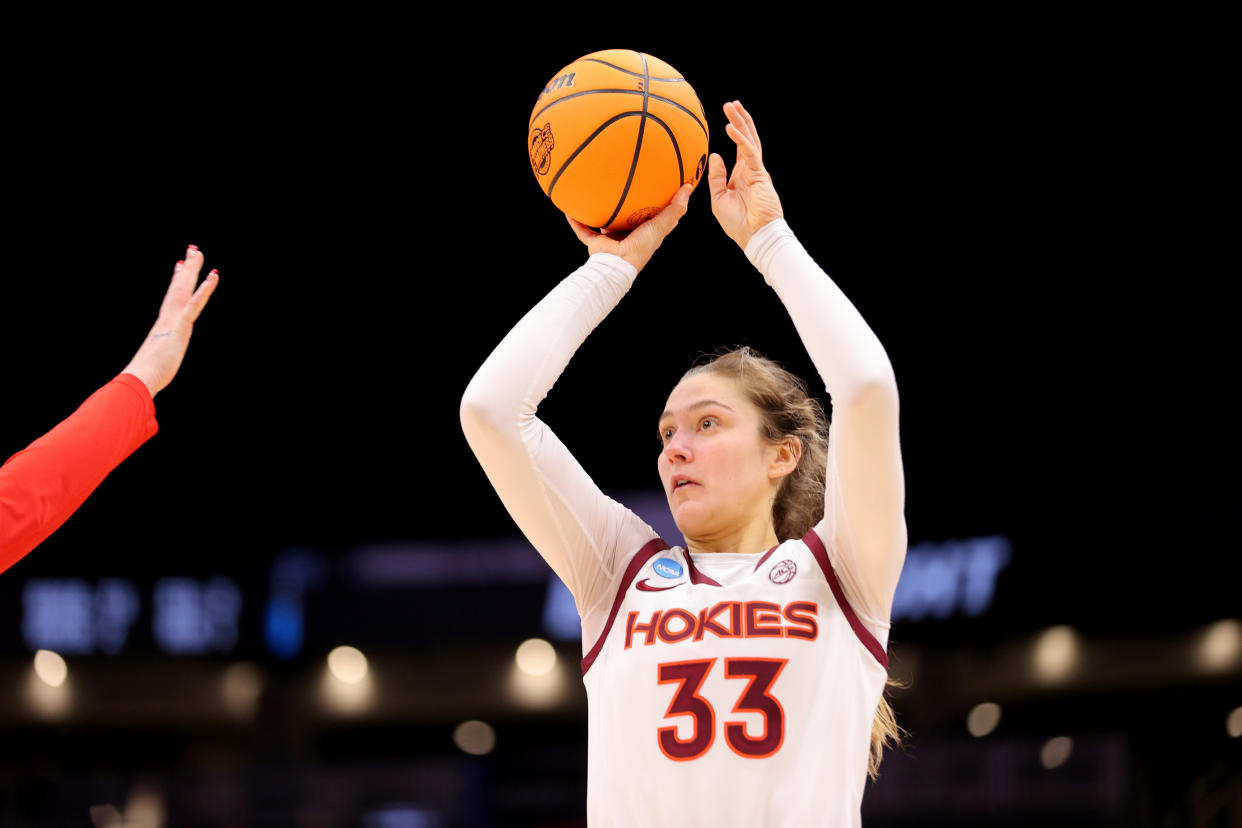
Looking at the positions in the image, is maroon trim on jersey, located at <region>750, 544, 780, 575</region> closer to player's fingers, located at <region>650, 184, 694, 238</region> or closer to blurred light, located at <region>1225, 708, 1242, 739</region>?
player's fingers, located at <region>650, 184, 694, 238</region>

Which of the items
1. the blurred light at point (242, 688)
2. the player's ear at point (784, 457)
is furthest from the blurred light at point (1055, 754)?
the blurred light at point (242, 688)

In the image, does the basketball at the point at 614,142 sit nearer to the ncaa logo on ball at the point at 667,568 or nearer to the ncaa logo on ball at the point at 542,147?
the ncaa logo on ball at the point at 542,147

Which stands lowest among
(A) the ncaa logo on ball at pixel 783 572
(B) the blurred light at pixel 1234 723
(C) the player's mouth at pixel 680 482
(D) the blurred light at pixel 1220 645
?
(A) the ncaa logo on ball at pixel 783 572

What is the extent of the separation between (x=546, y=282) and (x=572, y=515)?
9320 mm

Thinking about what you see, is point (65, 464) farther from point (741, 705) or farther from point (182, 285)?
point (741, 705)

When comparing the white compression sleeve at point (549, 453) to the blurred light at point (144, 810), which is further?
the blurred light at point (144, 810)

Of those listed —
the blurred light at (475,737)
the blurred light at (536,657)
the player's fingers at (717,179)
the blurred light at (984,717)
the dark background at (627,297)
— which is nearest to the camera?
the player's fingers at (717,179)

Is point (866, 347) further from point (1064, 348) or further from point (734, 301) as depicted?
point (1064, 348)

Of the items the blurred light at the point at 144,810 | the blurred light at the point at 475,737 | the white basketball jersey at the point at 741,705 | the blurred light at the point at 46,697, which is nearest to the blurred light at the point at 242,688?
the blurred light at the point at 46,697

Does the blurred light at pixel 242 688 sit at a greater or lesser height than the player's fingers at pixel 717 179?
greater

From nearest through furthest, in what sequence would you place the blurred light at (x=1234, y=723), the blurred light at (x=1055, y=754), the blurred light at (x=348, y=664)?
1. the blurred light at (x=1055, y=754)
2. the blurred light at (x=1234, y=723)
3. the blurred light at (x=348, y=664)

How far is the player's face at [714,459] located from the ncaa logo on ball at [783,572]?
20 centimetres

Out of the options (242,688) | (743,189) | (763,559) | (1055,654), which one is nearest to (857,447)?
(763,559)

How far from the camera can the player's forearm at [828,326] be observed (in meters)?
2.17
